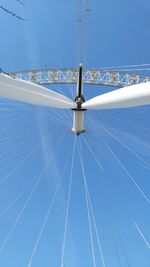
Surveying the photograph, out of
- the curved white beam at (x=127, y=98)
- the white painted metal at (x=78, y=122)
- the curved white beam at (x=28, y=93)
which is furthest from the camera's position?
the white painted metal at (x=78, y=122)

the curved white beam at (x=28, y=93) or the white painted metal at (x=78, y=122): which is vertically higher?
the curved white beam at (x=28, y=93)

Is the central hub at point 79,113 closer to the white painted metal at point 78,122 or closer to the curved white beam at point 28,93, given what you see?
the white painted metal at point 78,122

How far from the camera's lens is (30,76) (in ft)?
124

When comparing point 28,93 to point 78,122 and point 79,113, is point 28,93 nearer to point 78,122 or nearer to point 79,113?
point 79,113

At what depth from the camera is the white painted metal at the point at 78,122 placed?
56.6 ft

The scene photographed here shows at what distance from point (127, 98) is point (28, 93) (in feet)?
9.54

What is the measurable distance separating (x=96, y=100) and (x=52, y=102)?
1.47 m

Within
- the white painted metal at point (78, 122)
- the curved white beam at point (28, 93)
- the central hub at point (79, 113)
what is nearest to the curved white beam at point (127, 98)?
the curved white beam at point (28, 93)

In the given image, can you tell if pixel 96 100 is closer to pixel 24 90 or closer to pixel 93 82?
pixel 24 90

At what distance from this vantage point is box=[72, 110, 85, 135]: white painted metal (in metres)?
17.3

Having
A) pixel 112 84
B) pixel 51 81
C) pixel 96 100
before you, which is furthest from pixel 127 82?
pixel 96 100

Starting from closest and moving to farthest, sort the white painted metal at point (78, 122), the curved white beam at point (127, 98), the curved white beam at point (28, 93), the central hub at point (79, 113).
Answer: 1. the curved white beam at point (127, 98)
2. the curved white beam at point (28, 93)
3. the central hub at point (79, 113)
4. the white painted metal at point (78, 122)

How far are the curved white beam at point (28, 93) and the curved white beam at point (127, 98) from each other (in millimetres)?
1319

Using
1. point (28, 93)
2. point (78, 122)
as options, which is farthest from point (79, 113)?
point (28, 93)
